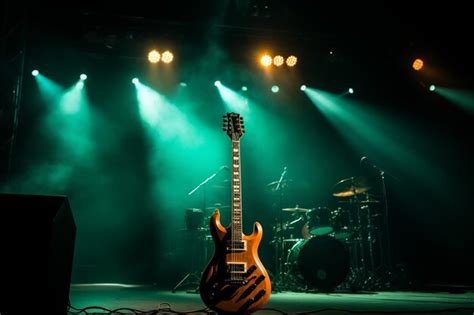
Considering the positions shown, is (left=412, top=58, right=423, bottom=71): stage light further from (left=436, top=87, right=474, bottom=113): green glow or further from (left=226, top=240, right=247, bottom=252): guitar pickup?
(left=226, top=240, right=247, bottom=252): guitar pickup

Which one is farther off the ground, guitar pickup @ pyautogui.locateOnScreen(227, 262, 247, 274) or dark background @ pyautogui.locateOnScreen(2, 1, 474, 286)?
dark background @ pyautogui.locateOnScreen(2, 1, 474, 286)

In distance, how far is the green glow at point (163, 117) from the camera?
8.63 m

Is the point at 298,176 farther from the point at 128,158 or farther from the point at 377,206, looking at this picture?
the point at 128,158

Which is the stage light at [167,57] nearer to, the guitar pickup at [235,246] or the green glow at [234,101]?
the green glow at [234,101]

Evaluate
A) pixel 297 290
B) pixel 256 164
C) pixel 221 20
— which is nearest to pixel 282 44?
pixel 221 20

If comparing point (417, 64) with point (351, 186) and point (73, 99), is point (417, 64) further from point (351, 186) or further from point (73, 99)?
point (73, 99)

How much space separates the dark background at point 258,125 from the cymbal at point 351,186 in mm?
1432

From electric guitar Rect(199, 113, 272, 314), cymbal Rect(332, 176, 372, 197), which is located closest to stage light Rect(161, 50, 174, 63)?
cymbal Rect(332, 176, 372, 197)

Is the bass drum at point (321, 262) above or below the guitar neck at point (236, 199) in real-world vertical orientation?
below

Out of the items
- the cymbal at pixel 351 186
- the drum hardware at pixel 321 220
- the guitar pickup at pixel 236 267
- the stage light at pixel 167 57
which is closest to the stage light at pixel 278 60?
the stage light at pixel 167 57

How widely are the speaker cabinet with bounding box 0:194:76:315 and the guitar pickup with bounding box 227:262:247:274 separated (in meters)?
1.19

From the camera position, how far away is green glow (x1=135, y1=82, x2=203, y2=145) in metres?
8.63

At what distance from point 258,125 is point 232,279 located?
6.26 meters

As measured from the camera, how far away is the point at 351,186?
6680 millimetres
